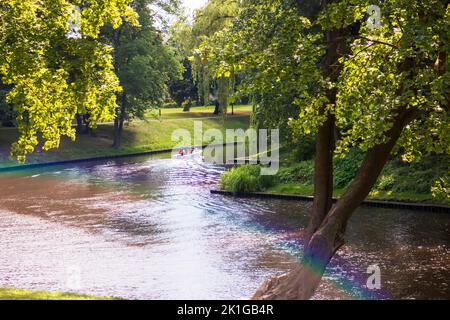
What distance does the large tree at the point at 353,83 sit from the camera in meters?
9.34

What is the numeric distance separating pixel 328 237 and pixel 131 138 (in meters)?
49.7

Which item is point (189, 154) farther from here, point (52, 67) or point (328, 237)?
point (328, 237)

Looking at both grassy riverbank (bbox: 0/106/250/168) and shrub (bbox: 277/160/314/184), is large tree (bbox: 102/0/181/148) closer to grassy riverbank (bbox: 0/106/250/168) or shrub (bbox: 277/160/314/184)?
grassy riverbank (bbox: 0/106/250/168)

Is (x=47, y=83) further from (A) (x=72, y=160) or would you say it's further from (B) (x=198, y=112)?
(B) (x=198, y=112)

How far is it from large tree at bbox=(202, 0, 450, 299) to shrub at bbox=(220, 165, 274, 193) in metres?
17.4

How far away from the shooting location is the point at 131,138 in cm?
5831

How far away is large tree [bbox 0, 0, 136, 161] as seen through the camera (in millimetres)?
13008

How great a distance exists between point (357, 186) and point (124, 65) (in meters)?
44.6

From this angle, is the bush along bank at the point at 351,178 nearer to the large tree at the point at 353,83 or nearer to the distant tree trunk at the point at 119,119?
the large tree at the point at 353,83

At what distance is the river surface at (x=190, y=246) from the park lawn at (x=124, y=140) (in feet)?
50.2

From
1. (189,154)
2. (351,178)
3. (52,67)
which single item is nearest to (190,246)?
(52,67)
